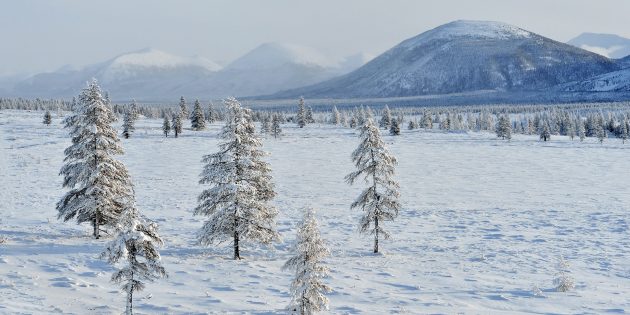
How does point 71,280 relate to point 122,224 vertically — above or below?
below

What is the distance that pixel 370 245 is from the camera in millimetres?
36719

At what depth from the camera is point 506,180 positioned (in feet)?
213

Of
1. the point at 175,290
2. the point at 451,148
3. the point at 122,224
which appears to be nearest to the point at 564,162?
the point at 451,148

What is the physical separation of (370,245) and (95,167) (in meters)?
17.5

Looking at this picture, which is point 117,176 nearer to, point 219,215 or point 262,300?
point 219,215

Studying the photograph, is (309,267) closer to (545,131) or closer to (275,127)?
(275,127)

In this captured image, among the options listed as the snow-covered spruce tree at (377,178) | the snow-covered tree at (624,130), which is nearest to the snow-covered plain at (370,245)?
the snow-covered spruce tree at (377,178)

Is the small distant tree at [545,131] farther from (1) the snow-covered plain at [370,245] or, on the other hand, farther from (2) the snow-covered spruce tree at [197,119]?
(2) the snow-covered spruce tree at [197,119]

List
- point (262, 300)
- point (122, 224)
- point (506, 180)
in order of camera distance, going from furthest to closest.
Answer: point (506, 180)
point (262, 300)
point (122, 224)

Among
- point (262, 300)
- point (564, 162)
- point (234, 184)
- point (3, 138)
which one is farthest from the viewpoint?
point (3, 138)

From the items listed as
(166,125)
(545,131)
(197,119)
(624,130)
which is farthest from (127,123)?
(624,130)

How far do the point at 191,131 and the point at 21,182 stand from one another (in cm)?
5561

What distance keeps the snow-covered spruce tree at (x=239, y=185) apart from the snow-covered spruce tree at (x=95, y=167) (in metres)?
5.38

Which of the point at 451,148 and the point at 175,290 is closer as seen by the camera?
the point at 175,290
